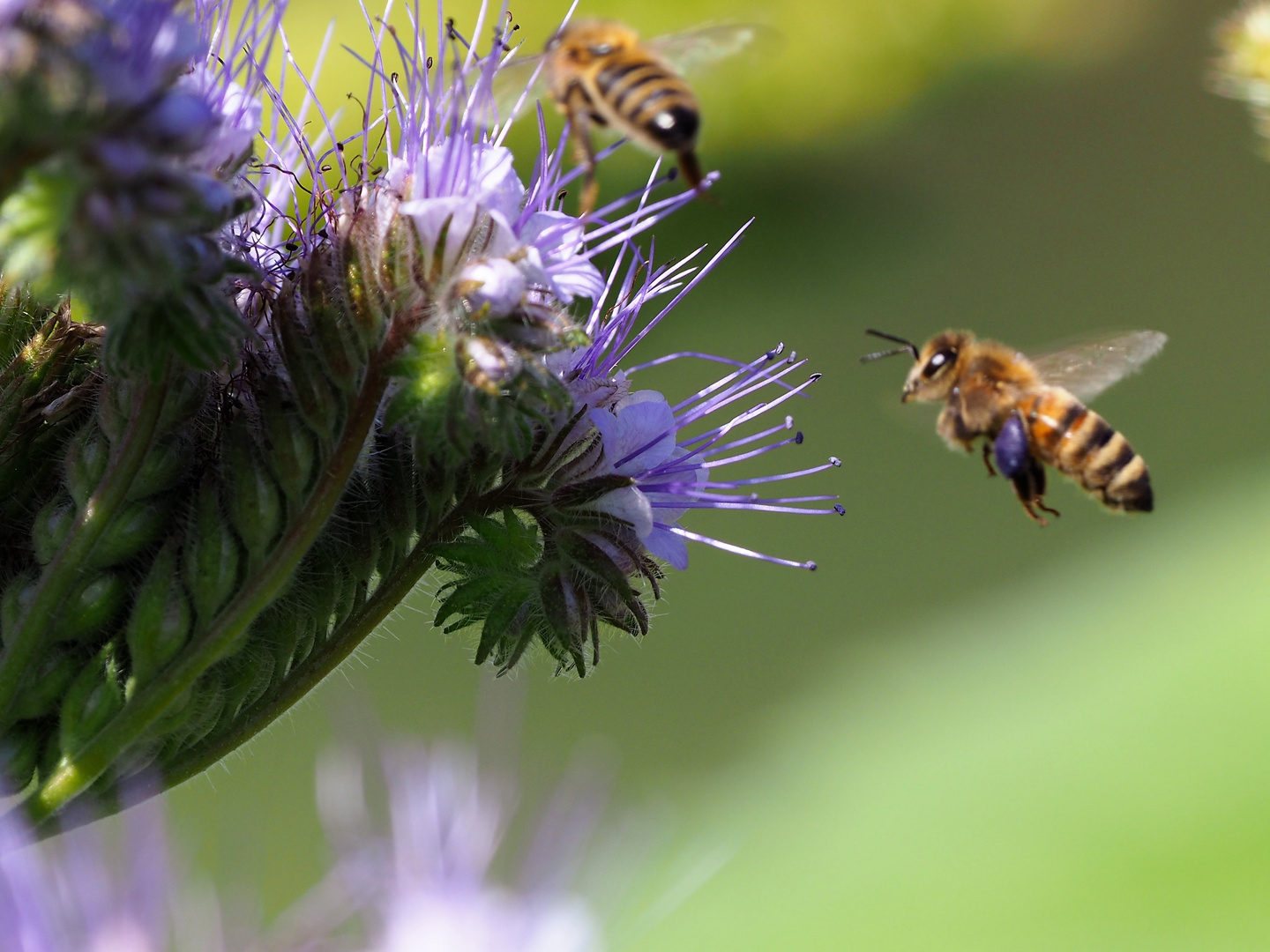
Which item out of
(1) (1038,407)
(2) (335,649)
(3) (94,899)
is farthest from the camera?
(1) (1038,407)

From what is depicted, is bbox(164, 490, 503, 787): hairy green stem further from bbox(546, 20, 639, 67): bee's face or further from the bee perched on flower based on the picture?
bbox(546, 20, 639, 67): bee's face

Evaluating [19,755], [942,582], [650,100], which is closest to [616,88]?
[650,100]

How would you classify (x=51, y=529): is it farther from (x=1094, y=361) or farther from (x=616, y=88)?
(x=1094, y=361)

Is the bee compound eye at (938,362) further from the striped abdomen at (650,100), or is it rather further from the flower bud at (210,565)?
the flower bud at (210,565)

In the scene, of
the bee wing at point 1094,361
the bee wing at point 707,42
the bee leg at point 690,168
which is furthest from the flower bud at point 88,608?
the bee wing at point 1094,361

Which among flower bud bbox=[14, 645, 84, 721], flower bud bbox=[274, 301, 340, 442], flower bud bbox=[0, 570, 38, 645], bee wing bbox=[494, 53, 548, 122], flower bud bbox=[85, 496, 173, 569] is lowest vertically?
flower bud bbox=[14, 645, 84, 721]

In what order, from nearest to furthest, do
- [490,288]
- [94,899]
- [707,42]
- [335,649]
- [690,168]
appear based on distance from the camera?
[490,288] → [94,899] → [335,649] → [690,168] → [707,42]

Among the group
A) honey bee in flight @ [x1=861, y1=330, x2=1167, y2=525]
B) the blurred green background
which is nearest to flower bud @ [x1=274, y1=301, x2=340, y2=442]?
the blurred green background

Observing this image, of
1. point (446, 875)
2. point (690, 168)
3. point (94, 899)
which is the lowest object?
point (446, 875)
